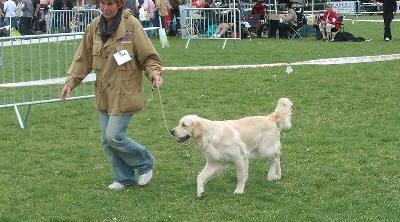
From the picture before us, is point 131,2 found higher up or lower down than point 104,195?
higher up

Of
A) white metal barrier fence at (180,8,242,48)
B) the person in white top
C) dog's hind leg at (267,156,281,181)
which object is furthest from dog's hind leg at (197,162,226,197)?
the person in white top

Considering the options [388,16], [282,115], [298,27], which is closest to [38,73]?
[282,115]

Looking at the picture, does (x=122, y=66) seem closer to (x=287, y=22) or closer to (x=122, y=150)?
(x=122, y=150)

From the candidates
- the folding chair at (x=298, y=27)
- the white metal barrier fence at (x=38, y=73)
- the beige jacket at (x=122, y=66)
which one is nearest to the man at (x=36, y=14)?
the folding chair at (x=298, y=27)

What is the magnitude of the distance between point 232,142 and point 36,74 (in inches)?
330

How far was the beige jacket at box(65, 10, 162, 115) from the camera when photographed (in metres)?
6.16

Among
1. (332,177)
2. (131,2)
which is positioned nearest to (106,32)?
(332,177)

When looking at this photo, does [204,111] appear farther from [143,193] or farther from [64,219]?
[64,219]

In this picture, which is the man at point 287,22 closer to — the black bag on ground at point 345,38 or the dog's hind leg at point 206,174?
the black bag on ground at point 345,38

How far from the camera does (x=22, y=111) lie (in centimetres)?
1088

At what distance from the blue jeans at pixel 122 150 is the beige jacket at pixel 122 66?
0.10 meters

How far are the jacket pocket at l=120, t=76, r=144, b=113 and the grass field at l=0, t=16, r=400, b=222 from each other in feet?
2.55

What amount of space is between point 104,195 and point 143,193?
1.13 feet

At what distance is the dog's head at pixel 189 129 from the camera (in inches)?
235
